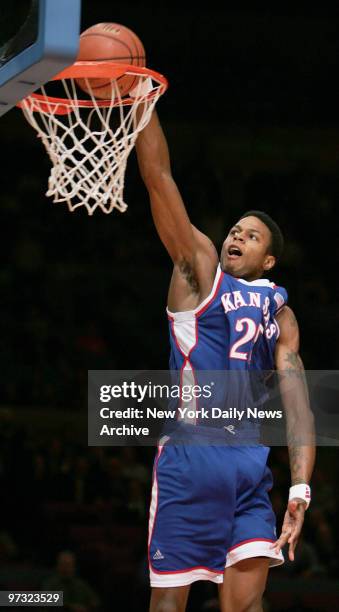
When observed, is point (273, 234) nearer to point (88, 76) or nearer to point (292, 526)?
point (88, 76)

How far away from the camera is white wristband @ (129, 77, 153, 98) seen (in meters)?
5.14

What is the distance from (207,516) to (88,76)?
2.07 meters

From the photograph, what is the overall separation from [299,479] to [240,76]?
9.34m

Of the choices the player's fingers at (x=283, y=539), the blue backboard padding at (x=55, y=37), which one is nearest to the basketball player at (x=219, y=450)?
the player's fingers at (x=283, y=539)

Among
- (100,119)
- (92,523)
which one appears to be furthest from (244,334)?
(92,523)

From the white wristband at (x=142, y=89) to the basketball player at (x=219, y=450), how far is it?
0.14 meters

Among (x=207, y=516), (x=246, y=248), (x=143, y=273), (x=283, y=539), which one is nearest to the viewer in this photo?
(x=283, y=539)

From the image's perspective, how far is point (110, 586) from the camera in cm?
870

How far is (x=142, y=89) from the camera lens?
16.9 feet

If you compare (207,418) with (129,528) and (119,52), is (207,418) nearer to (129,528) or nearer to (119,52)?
(119,52)

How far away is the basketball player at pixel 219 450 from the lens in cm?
495

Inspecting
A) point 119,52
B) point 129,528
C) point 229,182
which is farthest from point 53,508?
point 229,182

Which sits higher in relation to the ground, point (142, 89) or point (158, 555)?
point (142, 89)

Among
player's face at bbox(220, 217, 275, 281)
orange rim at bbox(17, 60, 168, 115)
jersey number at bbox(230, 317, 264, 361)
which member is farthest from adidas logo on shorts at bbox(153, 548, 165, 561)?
orange rim at bbox(17, 60, 168, 115)
